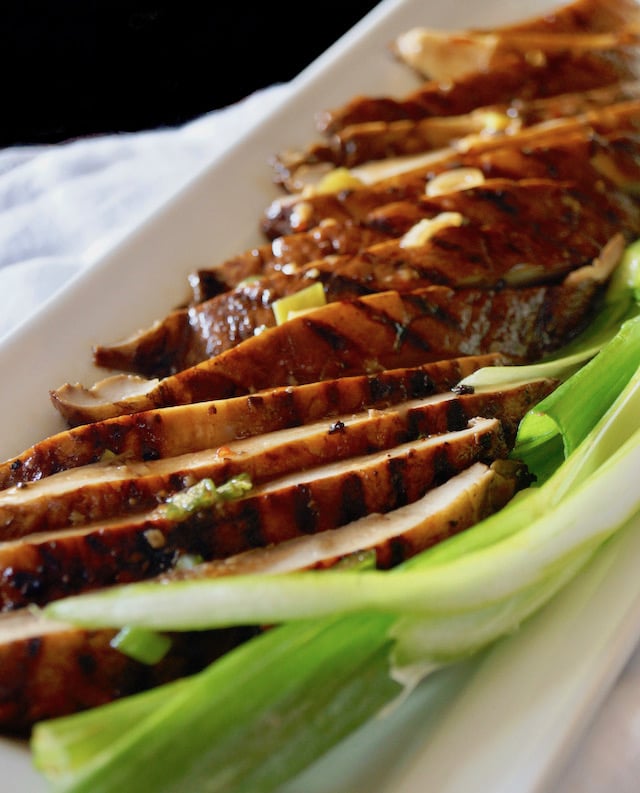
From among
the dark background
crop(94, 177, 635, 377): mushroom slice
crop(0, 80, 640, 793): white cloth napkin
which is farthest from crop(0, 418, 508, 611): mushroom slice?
the dark background

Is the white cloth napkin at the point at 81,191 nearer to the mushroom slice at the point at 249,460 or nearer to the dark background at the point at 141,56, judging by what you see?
the dark background at the point at 141,56

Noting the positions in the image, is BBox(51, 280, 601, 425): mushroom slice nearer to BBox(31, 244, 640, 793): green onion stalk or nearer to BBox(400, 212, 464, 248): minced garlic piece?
BBox(400, 212, 464, 248): minced garlic piece

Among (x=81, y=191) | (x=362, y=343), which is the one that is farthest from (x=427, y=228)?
(x=81, y=191)

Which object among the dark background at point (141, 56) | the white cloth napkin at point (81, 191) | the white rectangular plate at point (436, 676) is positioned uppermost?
the dark background at point (141, 56)

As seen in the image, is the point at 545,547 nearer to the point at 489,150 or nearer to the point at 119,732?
the point at 119,732

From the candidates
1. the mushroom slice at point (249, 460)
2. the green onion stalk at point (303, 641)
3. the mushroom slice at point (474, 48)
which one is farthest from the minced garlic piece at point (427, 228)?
the mushroom slice at point (474, 48)
